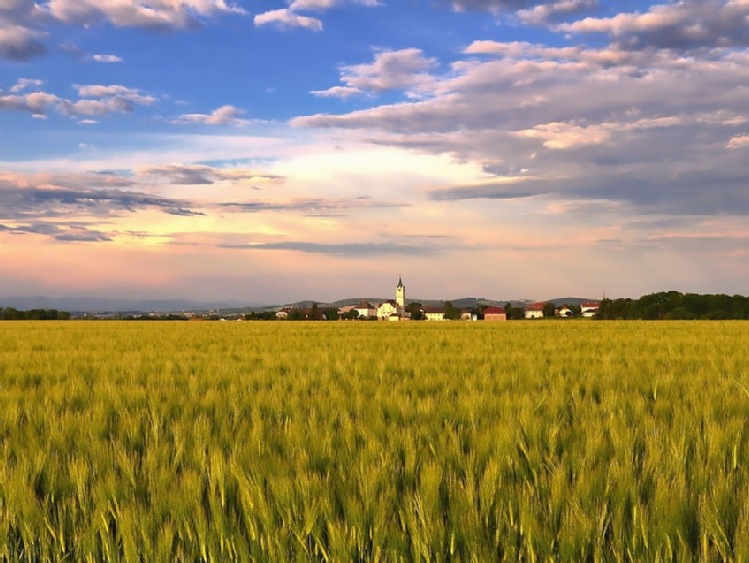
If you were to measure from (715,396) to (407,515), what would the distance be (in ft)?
14.2

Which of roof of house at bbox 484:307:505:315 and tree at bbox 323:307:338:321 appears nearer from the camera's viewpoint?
tree at bbox 323:307:338:321

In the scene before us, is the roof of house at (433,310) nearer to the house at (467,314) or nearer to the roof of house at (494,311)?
the roof of house at (494,311)

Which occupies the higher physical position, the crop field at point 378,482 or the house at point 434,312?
the crop field at point 378,482

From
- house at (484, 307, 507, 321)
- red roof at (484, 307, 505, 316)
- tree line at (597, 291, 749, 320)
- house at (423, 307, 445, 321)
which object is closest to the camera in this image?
tree line at (597, 291, 749, 320)

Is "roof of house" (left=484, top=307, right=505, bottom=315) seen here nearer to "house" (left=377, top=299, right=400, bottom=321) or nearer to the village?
the village

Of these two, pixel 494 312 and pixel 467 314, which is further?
pixel 494 312

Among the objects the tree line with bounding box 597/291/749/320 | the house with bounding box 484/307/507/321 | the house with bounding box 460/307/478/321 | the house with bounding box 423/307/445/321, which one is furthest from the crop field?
the house with bounding box 423/307/445/321

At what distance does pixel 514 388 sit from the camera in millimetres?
6480

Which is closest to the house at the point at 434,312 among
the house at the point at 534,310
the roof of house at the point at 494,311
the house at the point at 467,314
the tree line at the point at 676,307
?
the roof of house at the point at 494,311

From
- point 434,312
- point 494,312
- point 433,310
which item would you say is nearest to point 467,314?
point 494,312

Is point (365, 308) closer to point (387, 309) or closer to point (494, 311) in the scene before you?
point (387, 309)

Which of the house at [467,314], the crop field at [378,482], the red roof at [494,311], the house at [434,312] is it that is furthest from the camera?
the house at [434,312]

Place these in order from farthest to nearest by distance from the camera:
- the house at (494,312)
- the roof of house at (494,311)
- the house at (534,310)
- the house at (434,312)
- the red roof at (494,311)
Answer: the house at (434,312) → the house at (534,310) → the roof of house at (494,311) → the red roof at (494,311) → the house at (494,312)

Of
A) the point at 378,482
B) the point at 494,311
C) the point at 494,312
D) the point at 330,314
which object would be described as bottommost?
the point at 494,312
